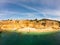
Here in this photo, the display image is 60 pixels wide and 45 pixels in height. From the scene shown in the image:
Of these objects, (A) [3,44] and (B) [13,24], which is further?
(B) [13,24]

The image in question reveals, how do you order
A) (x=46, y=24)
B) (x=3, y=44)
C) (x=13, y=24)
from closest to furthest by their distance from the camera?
(x=3, y=44) < (x=13, y=24) < (x=46, y=24)

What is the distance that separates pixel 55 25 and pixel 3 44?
79.2 m

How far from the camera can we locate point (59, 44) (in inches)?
1242

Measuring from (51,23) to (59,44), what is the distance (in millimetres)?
76177

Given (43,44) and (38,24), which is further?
(38,24)

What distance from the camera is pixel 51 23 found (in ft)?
350

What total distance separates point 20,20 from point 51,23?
27.1 m

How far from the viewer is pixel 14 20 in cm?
10425

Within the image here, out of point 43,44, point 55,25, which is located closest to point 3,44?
point 43,44

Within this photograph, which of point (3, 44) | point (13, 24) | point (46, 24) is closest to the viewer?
point (3, 44)

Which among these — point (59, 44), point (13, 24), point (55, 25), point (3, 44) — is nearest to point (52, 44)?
point (59, 44)

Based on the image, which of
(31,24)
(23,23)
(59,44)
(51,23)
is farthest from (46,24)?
(59,44)

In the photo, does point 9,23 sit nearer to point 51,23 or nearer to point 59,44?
point 51,23

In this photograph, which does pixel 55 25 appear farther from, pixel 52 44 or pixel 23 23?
pixel 52 44
